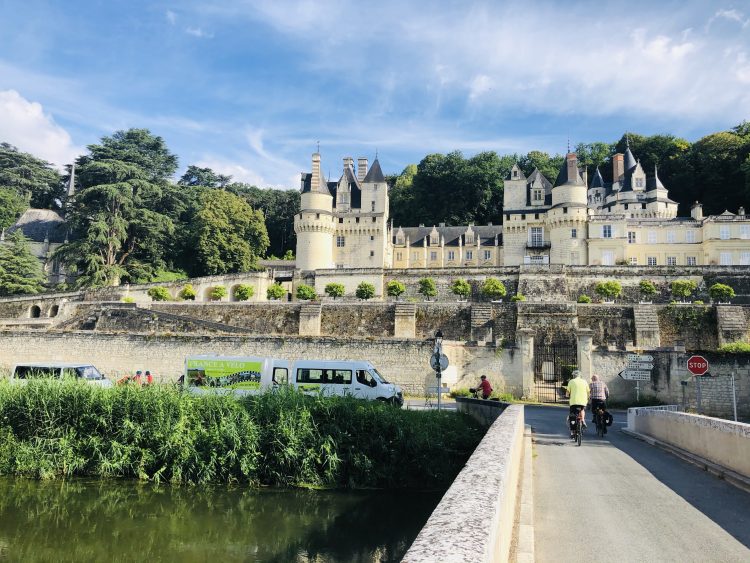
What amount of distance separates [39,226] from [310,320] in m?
52.0

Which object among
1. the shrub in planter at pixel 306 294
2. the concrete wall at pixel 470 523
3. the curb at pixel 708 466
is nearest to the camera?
the concrete wall at pixel 470 523

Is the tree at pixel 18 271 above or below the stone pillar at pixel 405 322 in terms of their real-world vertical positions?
above

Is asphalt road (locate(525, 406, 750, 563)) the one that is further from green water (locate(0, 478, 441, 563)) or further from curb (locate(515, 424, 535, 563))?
A: green water (locate(0, 478, 441, 563))

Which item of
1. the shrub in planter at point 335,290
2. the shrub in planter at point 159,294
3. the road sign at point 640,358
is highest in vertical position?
the shrub in planter at point 335,290

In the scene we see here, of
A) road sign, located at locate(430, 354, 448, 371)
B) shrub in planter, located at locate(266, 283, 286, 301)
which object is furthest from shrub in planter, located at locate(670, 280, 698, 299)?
road sign, located at locate(430, 354, 448, 371)

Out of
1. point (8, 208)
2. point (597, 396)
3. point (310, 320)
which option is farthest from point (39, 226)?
point (597, 396)

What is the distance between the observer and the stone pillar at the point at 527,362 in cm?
2634

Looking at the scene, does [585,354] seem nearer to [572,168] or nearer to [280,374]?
[280,374]

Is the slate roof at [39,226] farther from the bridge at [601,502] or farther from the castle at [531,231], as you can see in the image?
the bridge at [601,502]

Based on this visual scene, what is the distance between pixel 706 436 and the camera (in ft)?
32.2

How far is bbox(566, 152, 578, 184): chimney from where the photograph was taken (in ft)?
178

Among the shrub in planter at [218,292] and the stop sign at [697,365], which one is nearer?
the stop sign at [697,365]

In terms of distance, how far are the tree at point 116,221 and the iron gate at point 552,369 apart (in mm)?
39274

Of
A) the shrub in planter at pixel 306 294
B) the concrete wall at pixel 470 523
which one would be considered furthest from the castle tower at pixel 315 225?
the concrete wall at pixel 470 523
